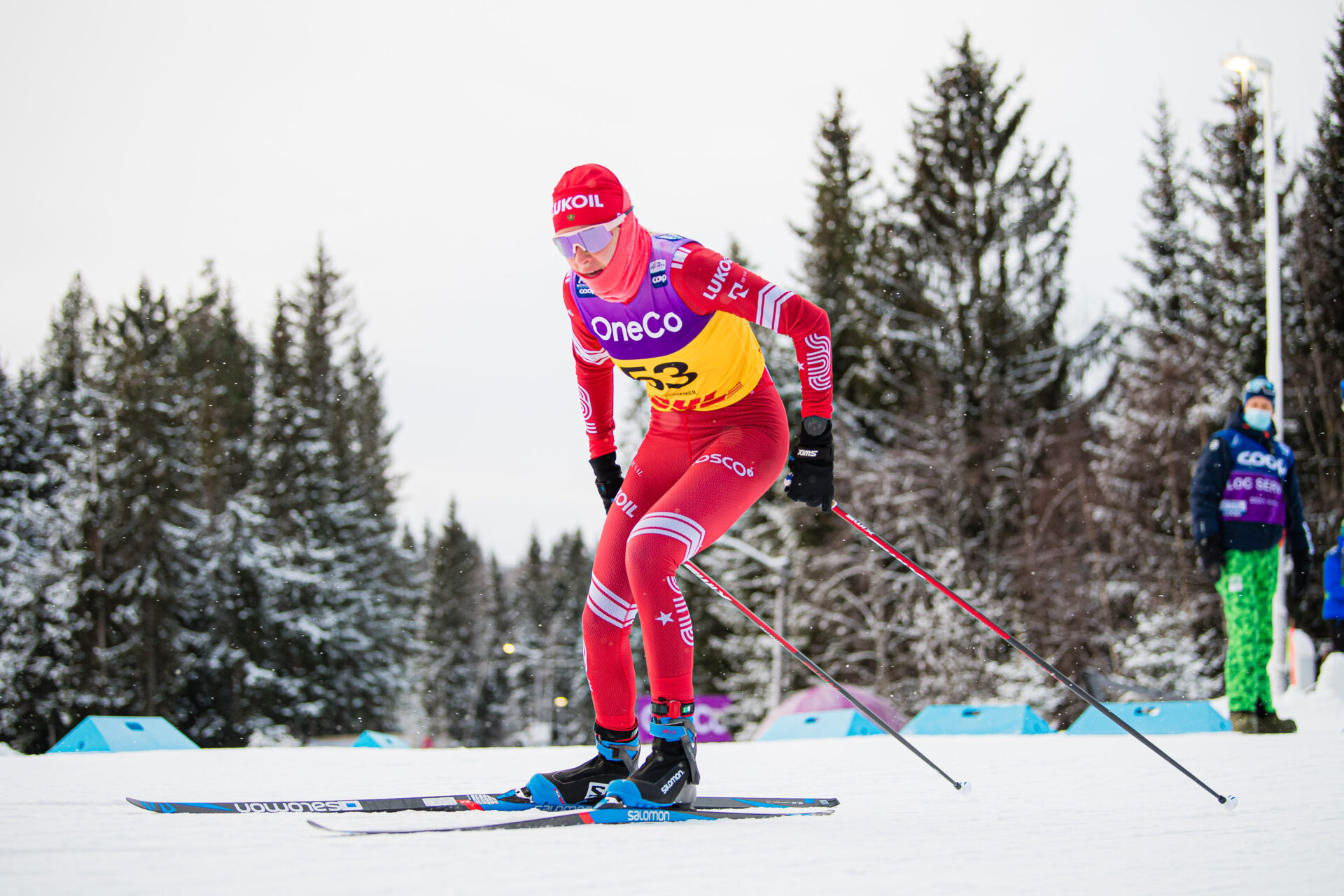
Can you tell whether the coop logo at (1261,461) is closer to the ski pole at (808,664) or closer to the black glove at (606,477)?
the ski pole at (808,664)

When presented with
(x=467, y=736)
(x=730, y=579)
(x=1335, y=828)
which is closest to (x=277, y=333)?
(x=730, y=579)

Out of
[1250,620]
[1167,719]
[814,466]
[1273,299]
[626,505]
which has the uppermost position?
[1273,299]

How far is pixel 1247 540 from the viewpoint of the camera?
21.2 ft

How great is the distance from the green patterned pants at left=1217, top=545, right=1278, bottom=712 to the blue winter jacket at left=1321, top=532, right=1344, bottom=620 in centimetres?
285

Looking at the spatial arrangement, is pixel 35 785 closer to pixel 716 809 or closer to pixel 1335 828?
pixel 716 809

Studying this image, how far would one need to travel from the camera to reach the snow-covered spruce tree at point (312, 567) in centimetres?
2908

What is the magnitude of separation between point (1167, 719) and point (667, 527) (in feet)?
18.5

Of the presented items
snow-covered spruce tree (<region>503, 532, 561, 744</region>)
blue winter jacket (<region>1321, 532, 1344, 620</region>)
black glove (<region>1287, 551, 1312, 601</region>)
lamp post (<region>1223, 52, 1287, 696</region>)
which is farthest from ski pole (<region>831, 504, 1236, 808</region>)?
snow-covered spruce tree (<region>503, 532, 561, 744</region>)

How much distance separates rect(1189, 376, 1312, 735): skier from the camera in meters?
6.43

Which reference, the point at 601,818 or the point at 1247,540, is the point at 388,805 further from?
the point at 1247,540

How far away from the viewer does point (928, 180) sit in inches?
983

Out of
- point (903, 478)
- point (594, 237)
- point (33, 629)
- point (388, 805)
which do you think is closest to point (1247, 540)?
point (594, 237)

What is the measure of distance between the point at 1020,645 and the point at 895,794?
2.32ft

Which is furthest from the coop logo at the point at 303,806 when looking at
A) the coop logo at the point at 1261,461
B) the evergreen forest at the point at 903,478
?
the evergreen forest at the point at 903,478
